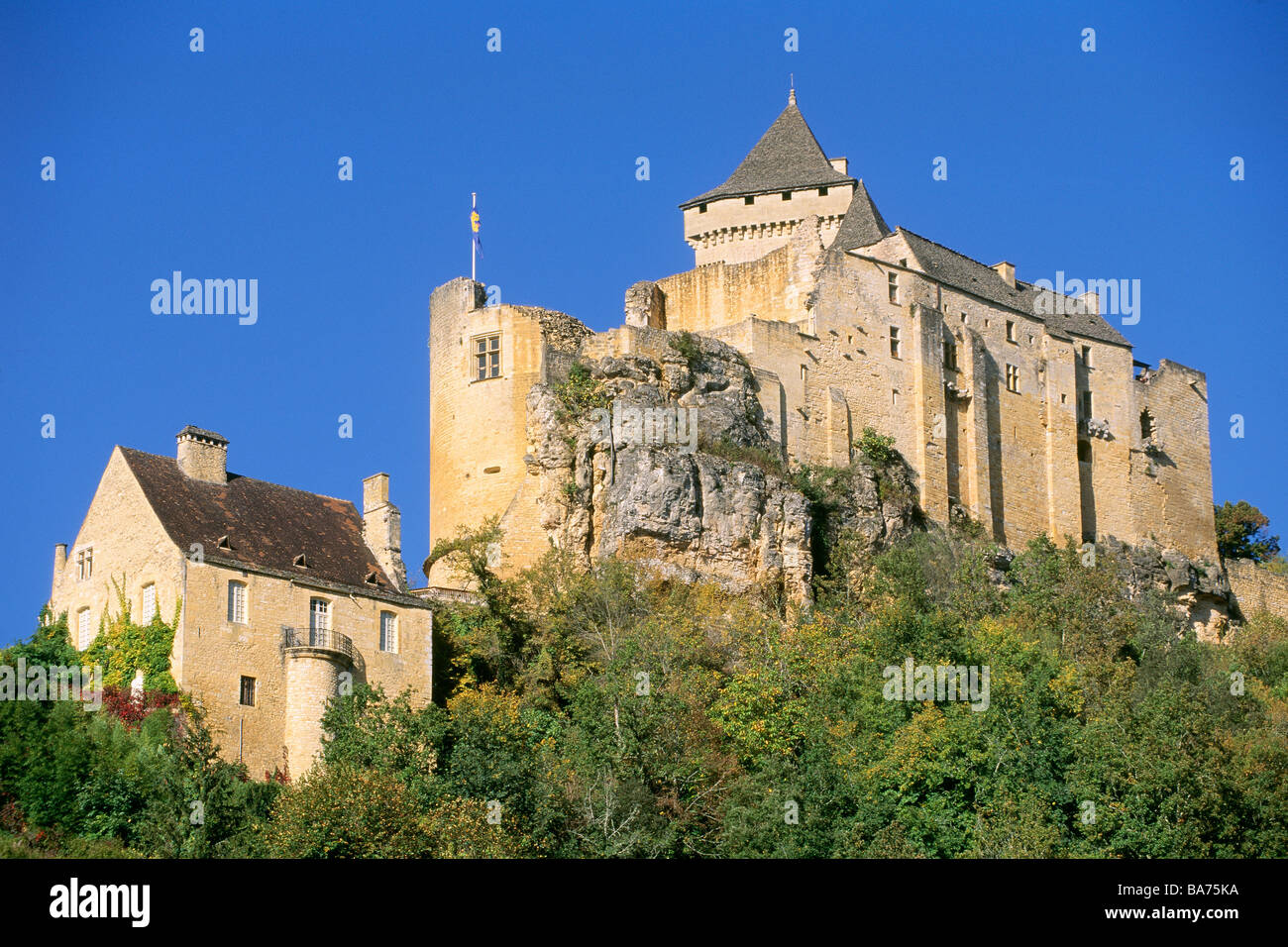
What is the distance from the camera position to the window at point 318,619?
1754 inches

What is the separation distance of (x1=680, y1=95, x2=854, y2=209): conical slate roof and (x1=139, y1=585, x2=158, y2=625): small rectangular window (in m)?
30.6

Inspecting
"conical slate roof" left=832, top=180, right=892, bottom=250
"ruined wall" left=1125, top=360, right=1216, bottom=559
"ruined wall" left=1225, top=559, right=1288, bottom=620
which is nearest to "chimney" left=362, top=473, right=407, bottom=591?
"conical slate roof" left=832, top=180, right=892, bottom=250

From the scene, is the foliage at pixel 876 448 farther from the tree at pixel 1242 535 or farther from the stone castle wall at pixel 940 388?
the tree at pixel 1242 535

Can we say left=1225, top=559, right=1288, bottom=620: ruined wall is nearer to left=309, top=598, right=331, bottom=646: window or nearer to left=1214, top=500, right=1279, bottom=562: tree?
A: left=1214, top=500, right=1279, bottom=562: tree

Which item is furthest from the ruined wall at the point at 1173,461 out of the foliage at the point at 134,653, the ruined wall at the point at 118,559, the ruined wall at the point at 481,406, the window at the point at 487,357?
the foliage at the point at 134,653

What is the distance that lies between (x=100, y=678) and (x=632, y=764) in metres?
11.4

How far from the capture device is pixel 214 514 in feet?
150

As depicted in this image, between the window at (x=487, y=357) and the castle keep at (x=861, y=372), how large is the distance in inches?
1.7

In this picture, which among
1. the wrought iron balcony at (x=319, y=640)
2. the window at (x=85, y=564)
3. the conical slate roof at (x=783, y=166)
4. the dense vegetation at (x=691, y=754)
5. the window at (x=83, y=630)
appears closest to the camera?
the dense vegetation at (x=691, y=754)

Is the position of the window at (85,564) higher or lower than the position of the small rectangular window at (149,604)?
higher

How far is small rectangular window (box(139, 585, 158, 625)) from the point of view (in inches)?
1693

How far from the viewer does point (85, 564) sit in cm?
4531

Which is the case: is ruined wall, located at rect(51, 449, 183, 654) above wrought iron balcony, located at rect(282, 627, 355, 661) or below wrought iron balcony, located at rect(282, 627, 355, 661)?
above
